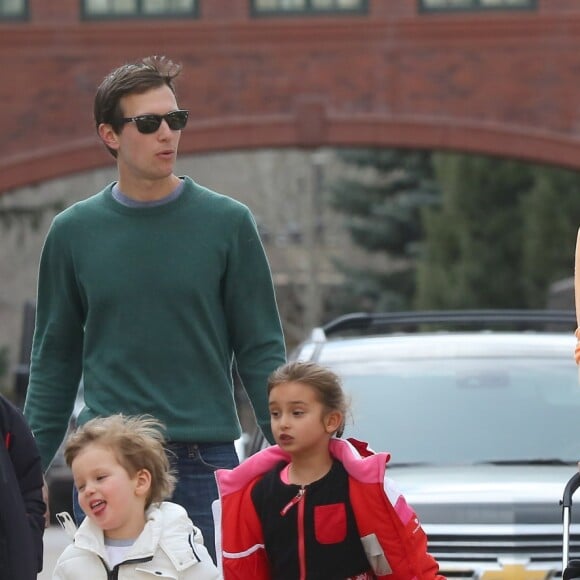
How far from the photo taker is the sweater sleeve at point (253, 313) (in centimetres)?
541

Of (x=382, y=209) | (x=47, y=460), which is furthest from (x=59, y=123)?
(x=47, y=460)

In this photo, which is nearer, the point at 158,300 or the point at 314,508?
the point at 314,508

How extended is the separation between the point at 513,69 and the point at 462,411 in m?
18.3

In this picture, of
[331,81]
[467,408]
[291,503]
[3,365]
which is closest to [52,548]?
[467,408]

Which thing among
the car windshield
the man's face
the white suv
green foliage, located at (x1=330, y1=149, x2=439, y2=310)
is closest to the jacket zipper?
the man's face

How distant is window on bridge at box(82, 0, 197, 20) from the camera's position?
25.4 metres

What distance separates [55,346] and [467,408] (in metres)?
2.47

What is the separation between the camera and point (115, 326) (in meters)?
5.33

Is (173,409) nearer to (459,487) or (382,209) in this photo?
(459,487)

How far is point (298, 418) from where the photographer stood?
197 inches

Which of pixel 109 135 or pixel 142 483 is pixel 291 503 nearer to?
pixel 142 483

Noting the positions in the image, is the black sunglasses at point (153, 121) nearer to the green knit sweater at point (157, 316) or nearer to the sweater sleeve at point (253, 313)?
the green knit sweater at point (157, 316)

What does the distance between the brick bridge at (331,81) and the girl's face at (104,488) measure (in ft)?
66.8

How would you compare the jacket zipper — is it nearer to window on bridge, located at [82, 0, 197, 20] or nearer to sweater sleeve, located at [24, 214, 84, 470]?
sweater sleeve, located at [24, 214, 84, 470]
